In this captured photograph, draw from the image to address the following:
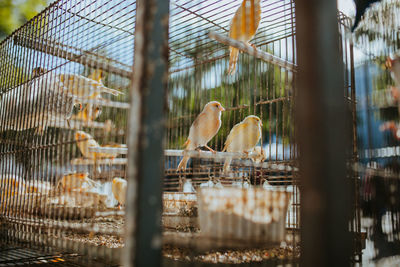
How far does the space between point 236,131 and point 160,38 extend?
2.18 metres

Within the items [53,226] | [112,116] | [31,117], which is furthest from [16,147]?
[53,226]

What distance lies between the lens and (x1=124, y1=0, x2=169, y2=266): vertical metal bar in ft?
2.21

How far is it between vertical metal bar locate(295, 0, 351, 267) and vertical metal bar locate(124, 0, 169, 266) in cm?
30

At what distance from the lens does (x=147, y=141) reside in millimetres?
704

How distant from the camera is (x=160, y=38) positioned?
0.74 m

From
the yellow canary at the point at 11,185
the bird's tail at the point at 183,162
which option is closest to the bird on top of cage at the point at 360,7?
the bird's tail at the point at 183,162

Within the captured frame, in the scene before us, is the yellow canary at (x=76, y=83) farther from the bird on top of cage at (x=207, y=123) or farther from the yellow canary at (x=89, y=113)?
the bird on top of cage at (x=207, y=123)

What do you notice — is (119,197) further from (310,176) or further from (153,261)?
(310,176)

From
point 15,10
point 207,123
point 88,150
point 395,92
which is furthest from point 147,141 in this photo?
point 15,10

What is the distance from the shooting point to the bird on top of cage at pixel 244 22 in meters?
2.53

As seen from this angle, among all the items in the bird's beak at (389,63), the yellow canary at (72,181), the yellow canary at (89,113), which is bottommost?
the yellow canary at (72,181)

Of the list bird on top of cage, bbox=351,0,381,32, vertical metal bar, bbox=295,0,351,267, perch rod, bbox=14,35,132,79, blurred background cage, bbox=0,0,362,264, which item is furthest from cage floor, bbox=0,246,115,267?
bird on top of cage, bbox=351,0,381,32

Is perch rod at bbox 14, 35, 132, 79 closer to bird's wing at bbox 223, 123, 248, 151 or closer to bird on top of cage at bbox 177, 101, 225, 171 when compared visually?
bird on top of cage at bbox 177, 101, 225, 171

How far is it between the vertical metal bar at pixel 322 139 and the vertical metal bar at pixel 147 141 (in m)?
0.30
